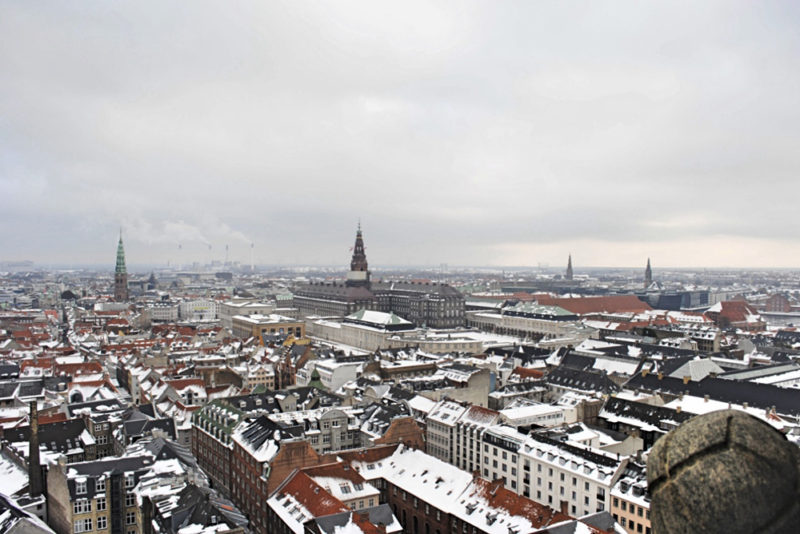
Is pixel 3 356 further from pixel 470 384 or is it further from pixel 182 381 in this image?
pixel 470 384

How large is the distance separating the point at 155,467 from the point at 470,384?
46.3m

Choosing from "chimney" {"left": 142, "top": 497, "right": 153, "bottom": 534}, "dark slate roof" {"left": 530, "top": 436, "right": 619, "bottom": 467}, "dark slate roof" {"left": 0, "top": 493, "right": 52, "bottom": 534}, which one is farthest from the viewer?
→ "dark slate roof" {"left": 530, "top": 436, "right": 619, "bottom": 467}

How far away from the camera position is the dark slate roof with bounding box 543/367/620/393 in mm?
96125

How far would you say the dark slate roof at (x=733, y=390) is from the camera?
3164 inches

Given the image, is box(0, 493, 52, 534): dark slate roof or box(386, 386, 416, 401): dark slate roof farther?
box(386, 386, 416, 401): dark slate roof

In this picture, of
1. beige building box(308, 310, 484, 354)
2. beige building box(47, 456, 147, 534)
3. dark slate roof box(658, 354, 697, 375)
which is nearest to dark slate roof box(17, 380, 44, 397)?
beige building box(47, 456, 147, 534)

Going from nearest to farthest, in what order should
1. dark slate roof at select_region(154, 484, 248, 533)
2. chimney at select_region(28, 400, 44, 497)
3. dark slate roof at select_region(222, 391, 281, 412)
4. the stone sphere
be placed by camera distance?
the stone sphere < dark slate roof at select_region(154, 484, 248, 533) < chimney at select_region(28, 400, 44, 497) < dark slate roof at select_region(222, 391, 281, 412)

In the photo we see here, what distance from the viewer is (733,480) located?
6.12 meters

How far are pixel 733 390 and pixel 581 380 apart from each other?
71.0ft

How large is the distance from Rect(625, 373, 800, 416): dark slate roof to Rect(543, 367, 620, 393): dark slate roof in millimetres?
4378

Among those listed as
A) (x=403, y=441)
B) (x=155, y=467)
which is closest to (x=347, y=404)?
(x=403, y=441)

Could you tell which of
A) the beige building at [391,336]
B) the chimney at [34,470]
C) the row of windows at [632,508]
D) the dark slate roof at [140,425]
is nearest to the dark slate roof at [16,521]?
the chimney at [34,470]

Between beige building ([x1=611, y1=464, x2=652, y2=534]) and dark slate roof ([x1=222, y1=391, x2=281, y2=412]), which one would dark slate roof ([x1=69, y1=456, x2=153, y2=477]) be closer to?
dark slate roof ([x1=222, y1=391, x2=281, y2=412])

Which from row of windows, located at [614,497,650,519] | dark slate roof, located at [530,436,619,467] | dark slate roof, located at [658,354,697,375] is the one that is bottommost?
row of windows, located at [614,497,650,519]
